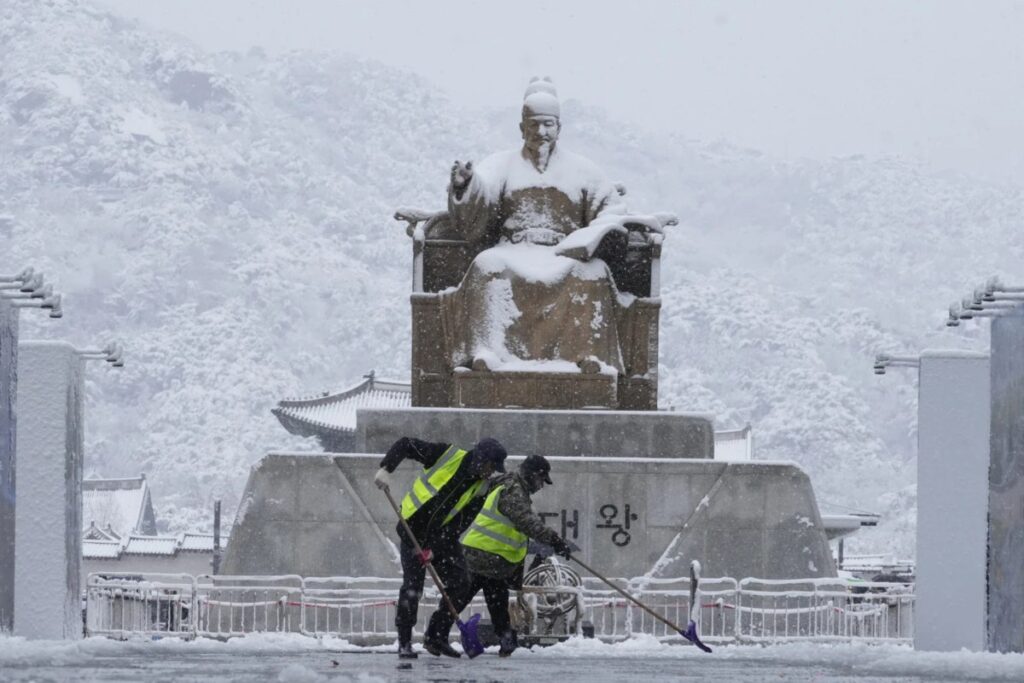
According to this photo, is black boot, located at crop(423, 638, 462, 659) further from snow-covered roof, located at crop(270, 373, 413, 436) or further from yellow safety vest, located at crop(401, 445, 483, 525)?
snow-covered roof, located at crop(270, 373, 413, 436)

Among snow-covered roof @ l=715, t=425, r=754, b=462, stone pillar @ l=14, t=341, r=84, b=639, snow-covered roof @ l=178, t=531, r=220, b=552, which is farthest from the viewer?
snow-covered roof @ l=178, t=531, r=220, b=552

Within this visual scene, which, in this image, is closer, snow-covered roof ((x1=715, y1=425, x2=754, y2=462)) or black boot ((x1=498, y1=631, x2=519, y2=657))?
Result: black boot ((x1=498, y1=631, x2=519, y2=657))

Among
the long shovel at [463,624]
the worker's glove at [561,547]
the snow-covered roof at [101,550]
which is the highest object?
the worker's glove at [561,547]

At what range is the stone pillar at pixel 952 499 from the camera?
981cm

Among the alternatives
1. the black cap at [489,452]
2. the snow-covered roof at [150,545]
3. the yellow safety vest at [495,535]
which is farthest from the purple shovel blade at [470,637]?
the snow-covered roof at [150,545]

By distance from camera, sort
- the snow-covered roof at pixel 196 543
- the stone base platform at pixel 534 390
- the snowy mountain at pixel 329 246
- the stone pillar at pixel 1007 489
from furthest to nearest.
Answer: the snowy mountain at pixel 329 246 < the snow-covered roof at pixel 196 543 < the stone base platform at pixel 534 390 < the stone pillar at pixel 1007 489

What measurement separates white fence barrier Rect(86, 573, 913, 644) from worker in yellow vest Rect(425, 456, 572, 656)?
9.52ft

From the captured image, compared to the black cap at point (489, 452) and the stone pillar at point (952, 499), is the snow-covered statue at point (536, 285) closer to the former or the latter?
the stone pillar at point (952, 499)

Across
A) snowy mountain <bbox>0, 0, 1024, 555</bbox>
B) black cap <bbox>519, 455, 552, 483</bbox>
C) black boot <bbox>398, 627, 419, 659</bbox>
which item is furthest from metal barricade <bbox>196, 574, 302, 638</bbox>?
snowy mountain <bbox>0, 0, 1024, 555</bbox>

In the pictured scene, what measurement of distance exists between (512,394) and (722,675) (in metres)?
5.71

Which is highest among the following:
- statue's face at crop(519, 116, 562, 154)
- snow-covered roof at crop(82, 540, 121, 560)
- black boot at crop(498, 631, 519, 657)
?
statue's face at crop(519, 116, 562, 154)

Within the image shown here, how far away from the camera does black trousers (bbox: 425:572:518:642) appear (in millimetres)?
8039

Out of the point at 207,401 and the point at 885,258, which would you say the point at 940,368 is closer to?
the point at 207,401

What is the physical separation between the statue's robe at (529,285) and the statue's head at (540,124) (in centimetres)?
15
